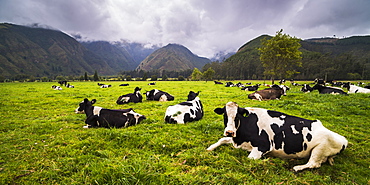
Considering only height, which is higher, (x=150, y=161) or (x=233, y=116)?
(x=233, y=116)

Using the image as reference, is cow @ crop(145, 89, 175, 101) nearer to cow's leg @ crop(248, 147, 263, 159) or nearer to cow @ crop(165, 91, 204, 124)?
cow @ crop(165, 91, 204, 124)

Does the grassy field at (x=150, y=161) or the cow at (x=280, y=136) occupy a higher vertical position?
the cow at (x=280, y=136)

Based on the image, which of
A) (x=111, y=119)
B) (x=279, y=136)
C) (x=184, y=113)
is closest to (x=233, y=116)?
(x=279, y=136)

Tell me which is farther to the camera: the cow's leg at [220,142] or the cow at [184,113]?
A: the cow at [184,113]

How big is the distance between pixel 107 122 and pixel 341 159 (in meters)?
7.40

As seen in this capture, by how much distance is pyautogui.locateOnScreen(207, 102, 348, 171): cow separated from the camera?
342cm

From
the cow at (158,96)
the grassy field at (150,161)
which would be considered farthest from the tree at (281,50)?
the grassy field at (150,161)

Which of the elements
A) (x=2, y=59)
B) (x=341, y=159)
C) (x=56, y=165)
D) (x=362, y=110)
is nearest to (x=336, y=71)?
(x=362, y=110)

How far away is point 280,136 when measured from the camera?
3861 mm

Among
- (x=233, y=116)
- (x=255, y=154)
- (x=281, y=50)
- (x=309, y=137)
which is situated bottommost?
(x=255, y=154)

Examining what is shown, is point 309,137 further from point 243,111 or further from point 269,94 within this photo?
point 269,94

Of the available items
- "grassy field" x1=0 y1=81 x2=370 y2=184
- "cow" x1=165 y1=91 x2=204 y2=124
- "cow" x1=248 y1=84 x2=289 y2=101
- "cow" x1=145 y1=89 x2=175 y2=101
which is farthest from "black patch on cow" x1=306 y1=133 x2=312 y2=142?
"cow" x1=145 y1=89 x2=175 y2=101

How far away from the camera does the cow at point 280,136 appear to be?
3416 mm

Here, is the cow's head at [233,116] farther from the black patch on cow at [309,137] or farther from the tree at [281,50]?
the tree at [281,50]
